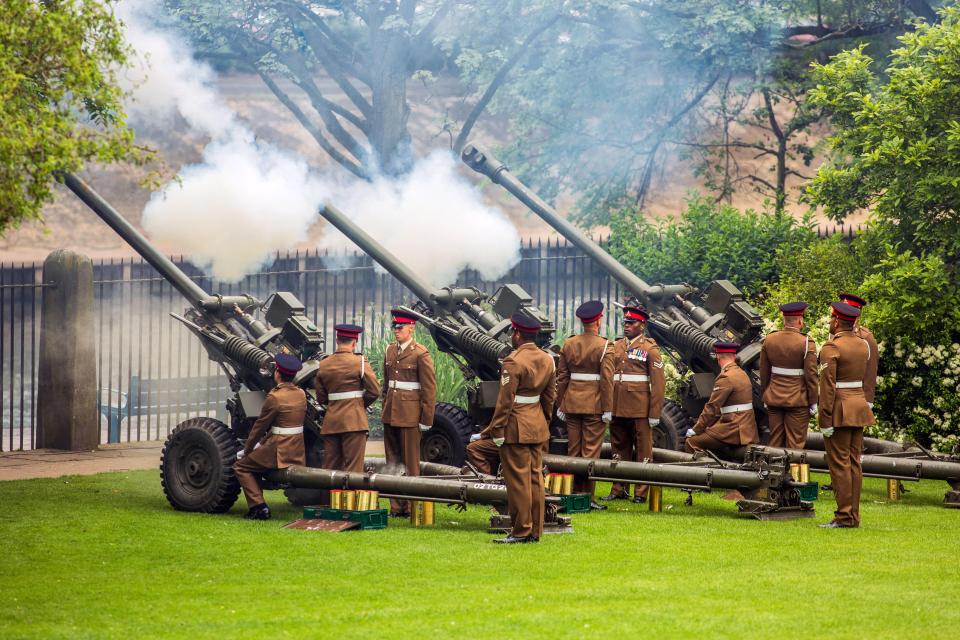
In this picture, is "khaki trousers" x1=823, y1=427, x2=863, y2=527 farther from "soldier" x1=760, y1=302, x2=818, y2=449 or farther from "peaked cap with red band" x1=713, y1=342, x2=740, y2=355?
"peaked cap with red band" x1=713, y1=342, x2=740, y2=355

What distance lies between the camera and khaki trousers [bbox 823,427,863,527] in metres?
11.6

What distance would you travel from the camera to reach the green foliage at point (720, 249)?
19266 millimetres

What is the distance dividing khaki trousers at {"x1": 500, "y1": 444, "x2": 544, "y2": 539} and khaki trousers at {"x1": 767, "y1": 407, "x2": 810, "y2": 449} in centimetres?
350

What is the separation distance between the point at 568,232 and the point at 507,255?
0.98 meters

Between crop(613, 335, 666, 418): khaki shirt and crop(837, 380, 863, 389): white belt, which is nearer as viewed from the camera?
crop(837, 380, 863, 389): white belt

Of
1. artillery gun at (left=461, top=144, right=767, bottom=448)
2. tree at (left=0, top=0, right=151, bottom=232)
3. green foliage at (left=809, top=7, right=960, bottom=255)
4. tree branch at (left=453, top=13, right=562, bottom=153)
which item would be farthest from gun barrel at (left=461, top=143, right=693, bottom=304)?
tree branch at (left=453, top=13, right=562, bottom=153)

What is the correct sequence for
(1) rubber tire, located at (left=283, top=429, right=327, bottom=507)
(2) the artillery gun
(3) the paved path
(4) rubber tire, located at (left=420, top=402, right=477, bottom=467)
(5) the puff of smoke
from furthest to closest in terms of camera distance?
(5) the puff of smoke
(3) the paved path
(2) the artillery gun
(4) rubber tire, located at (left=420, top=402, right=477, bottom=467)
(1) rubber tire, located at (left=283, top=429, right=327, bottom=507)

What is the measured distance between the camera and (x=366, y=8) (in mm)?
27562

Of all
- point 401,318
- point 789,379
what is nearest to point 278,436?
point 401,318

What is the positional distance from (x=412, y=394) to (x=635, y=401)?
216 cm

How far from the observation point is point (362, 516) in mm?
11406

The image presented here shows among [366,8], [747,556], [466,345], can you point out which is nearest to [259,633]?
[747,556]

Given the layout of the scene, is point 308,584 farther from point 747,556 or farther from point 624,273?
point 624,273

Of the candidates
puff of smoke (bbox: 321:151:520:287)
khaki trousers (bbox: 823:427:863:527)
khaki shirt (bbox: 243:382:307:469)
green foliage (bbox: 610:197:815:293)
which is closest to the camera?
khaki trousers (bbox: 823:427:863:527)
